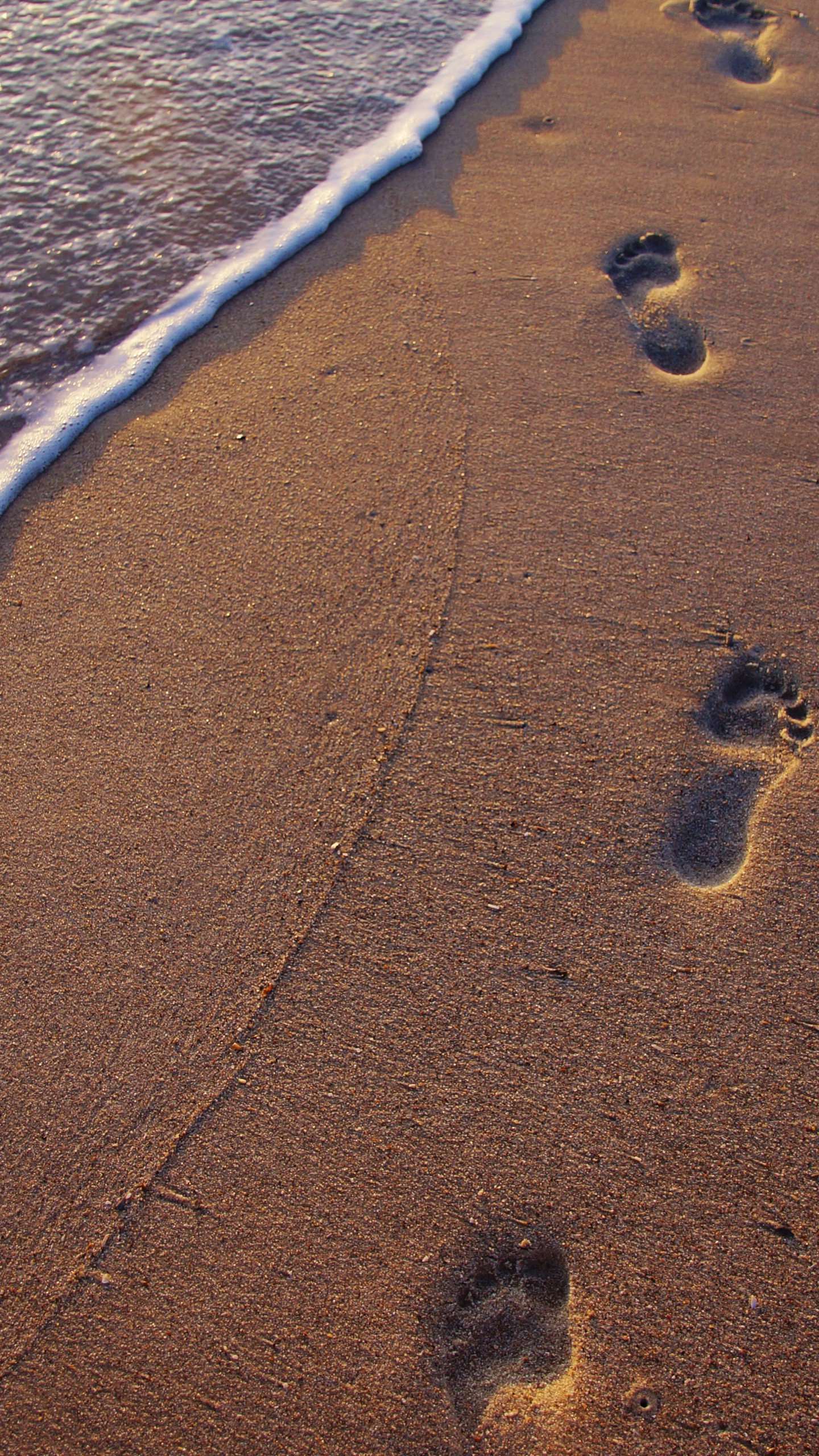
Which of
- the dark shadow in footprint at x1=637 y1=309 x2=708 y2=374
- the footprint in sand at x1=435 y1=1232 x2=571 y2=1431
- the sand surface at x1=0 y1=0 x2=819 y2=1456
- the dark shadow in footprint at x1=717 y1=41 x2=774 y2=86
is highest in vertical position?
the dark shadow in footprint at x1=717 y1=41 x2=774 y2=86

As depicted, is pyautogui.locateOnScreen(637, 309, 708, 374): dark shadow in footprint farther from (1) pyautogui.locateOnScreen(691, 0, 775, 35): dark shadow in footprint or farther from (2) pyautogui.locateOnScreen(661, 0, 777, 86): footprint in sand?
(1) pyautogui.locateOnScreen(691, 0, 775, 35): dark shadow in footprint

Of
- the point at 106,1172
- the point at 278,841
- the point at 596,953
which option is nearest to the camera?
the point at 106,1172

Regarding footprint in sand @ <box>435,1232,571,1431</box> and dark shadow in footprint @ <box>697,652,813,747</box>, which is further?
dark shadow in footprint @ <box>697,652,813,747</box>

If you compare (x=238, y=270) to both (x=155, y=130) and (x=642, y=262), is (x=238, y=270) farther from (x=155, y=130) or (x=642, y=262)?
(x=642, y=262)

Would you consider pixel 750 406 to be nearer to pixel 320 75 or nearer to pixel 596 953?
pixel 596 953

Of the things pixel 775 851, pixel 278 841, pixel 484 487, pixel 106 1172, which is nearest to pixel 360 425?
pixel 484 487

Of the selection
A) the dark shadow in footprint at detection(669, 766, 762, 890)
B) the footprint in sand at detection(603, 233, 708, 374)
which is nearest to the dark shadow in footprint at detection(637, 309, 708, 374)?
the footprint in sand at detection(603, 233, 708, 374)
